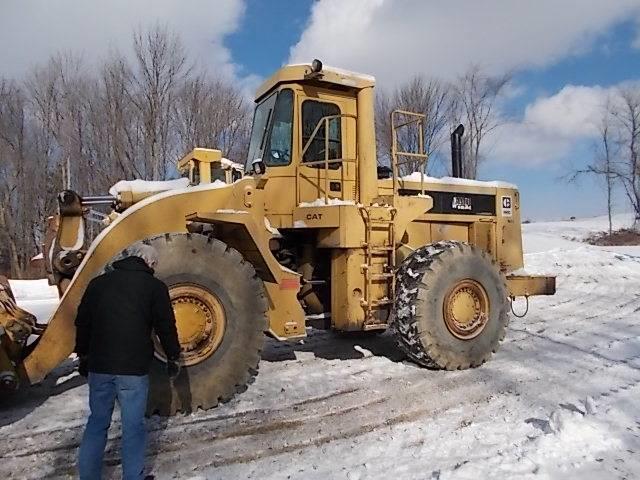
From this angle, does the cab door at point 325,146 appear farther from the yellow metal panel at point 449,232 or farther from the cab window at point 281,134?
the yellow metal panel at point 449,232

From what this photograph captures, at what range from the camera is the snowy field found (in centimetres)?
400

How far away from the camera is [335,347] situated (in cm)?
806

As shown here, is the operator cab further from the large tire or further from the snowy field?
the snowy field

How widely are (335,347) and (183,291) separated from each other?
341 centimetres

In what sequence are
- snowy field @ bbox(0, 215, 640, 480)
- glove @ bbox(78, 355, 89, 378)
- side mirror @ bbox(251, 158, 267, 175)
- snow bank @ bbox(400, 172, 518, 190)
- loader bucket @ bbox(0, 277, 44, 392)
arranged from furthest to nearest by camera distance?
snow bank @ bbox(400, 172, 518, 190)
side mirror @ bbox(251, 158, 267, 175)
loader bucket @ bbox(0, 277, 44, 392)
snowy field @ bbox(0, 215, 640, 480)
glove @ bbox(78, 355, 89, 378)

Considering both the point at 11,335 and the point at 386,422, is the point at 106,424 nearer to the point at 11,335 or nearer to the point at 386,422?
the point at 11,335

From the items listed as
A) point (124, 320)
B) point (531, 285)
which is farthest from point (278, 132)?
point (531, 285)

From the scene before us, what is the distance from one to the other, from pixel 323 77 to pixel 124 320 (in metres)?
4.23

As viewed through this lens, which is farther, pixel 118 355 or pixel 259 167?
pixel 259 167

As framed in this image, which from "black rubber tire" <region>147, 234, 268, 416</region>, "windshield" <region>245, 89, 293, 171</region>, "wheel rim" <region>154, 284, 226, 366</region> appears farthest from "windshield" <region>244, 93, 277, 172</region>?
"wheel rim" <region>154, 284, 226, 366</region>

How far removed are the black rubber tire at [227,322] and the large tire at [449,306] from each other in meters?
1.82

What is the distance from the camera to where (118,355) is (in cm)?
351

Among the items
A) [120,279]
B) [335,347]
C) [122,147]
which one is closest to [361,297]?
[335,347]

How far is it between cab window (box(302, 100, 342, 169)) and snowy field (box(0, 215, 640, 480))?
260 cm
